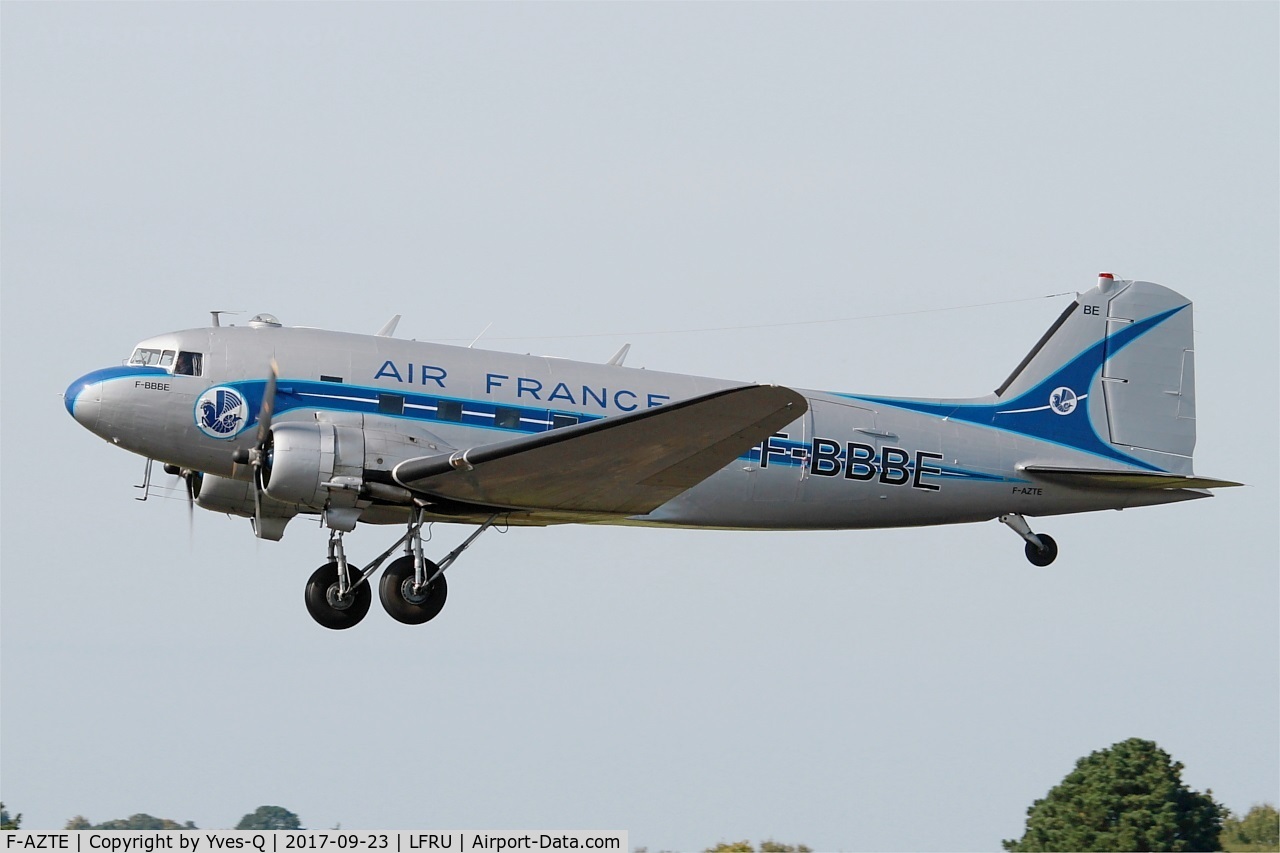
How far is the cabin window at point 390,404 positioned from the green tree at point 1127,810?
1492 cm

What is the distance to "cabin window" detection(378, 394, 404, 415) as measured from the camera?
60.2 feet

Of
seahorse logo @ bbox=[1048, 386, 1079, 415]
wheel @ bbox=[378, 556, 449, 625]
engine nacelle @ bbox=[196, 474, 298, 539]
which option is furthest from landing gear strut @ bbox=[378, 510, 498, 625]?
seahorse logo @ bbox=[1048, 386, 1079, 415]

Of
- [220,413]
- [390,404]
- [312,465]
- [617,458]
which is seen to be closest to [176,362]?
[220,413]

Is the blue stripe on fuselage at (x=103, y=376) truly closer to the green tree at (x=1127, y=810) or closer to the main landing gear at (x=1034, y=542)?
the main landing gear at (x=1034, y=542)

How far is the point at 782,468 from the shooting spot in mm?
19719

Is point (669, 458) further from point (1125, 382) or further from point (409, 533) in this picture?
point (1125, 382)

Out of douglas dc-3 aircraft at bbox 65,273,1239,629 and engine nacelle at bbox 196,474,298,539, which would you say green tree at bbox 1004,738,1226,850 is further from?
engine nacelle at bbox 196,474,298,539

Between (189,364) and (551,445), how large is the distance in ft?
12.6

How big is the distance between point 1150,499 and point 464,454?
8590 millimetres

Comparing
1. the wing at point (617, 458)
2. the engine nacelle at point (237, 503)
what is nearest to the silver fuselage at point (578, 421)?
the wing at point (617, 458)

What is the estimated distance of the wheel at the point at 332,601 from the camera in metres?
18.7

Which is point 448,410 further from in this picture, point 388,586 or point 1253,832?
point 1253,832

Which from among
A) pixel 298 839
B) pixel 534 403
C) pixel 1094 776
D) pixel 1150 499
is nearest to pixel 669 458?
pixel 534 403

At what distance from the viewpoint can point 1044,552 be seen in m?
21.1
